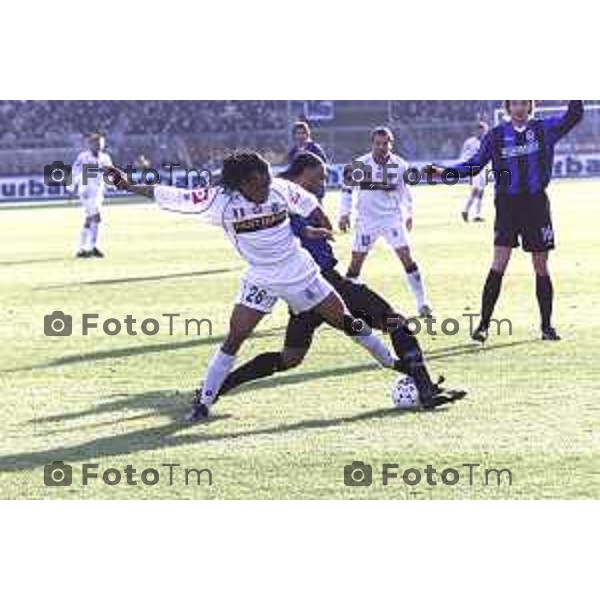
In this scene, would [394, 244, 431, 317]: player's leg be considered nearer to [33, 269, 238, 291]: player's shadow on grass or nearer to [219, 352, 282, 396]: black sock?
[219, 352, 282, 396]: black sock

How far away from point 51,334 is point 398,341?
5.61 metres

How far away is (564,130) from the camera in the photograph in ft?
42.3

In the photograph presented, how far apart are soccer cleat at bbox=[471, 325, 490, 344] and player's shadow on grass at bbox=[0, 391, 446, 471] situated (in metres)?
3.40

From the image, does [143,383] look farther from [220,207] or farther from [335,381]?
[220,207]

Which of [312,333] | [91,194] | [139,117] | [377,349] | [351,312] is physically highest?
[139,117]

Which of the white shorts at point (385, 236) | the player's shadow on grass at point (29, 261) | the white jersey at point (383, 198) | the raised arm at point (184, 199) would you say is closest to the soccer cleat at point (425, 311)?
the white shorts at point (385, 236)

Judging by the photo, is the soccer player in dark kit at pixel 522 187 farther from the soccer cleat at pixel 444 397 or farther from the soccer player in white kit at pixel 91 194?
the soccer player in white kit at pixel 91 194

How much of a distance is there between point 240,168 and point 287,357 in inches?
64.4

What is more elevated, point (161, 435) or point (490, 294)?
point (490, 294)

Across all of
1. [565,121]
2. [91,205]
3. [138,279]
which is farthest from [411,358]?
[91,205]

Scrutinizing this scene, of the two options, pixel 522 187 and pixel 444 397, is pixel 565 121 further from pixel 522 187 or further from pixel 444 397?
pixel 444 397

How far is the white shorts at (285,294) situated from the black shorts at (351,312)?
0.40 m

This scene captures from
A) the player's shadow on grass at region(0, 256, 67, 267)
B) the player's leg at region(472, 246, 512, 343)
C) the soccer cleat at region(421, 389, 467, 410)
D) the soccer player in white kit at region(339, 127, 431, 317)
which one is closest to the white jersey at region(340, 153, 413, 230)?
the soccer player in white kit at region(339, 127, 431, 317)

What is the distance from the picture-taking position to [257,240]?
9.26 m
